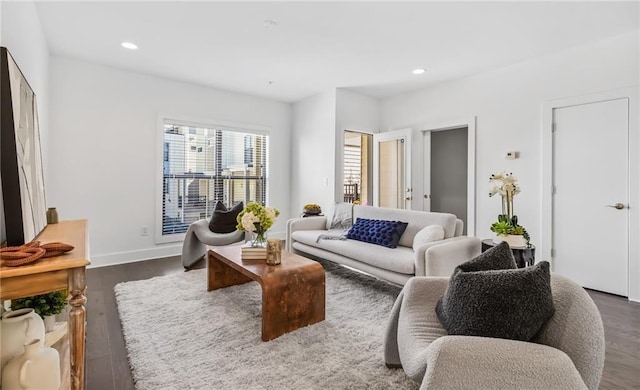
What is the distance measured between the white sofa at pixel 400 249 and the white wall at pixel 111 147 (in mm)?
2184

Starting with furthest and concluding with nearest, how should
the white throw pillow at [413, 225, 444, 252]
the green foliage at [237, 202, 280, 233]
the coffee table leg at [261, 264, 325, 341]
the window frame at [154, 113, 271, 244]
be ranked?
1. the window frame at [154, 113, 271, 244]
2. the white throw pillow at [413, 225, 444, 252]
3. the green foliage at [237, 202, 280, 233]
4. the coffee table leg at [261, 264, 325, 341]

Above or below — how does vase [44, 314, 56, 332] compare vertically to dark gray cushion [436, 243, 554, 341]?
below

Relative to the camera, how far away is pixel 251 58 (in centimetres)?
380

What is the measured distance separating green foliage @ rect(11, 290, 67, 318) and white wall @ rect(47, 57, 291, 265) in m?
2.54

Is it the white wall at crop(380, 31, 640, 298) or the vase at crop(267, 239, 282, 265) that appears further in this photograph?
the white wall at crop(380, 31, 640, 298)

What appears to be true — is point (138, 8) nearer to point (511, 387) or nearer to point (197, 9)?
point (197, 9)

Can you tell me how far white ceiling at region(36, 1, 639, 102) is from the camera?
8.90 feet

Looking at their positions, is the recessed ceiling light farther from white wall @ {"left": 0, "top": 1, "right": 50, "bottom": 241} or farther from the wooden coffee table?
the wooden coffee table

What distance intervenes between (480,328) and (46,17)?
4143mm

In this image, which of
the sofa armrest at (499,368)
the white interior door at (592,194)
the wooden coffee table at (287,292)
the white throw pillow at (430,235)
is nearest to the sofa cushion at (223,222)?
the wooden coffee table at (287,292)

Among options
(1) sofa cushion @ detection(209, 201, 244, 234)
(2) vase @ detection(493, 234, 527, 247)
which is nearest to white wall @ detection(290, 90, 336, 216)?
(1) sofa cushion @ detection(209, 201, 244, 234)

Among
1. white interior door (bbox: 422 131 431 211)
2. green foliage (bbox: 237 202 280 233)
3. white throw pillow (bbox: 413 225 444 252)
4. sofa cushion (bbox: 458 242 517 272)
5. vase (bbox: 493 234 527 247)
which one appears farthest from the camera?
white interior door (bbox: 422 131 431 211)

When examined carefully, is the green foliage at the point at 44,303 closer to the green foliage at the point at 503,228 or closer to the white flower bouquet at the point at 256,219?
the white flower bouquet at the point at 256,219

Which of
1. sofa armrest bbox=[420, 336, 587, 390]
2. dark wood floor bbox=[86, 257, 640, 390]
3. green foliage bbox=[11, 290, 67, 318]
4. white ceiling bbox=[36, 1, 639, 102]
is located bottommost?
dark wood floor bbox=[86, 257, 640, 390]
